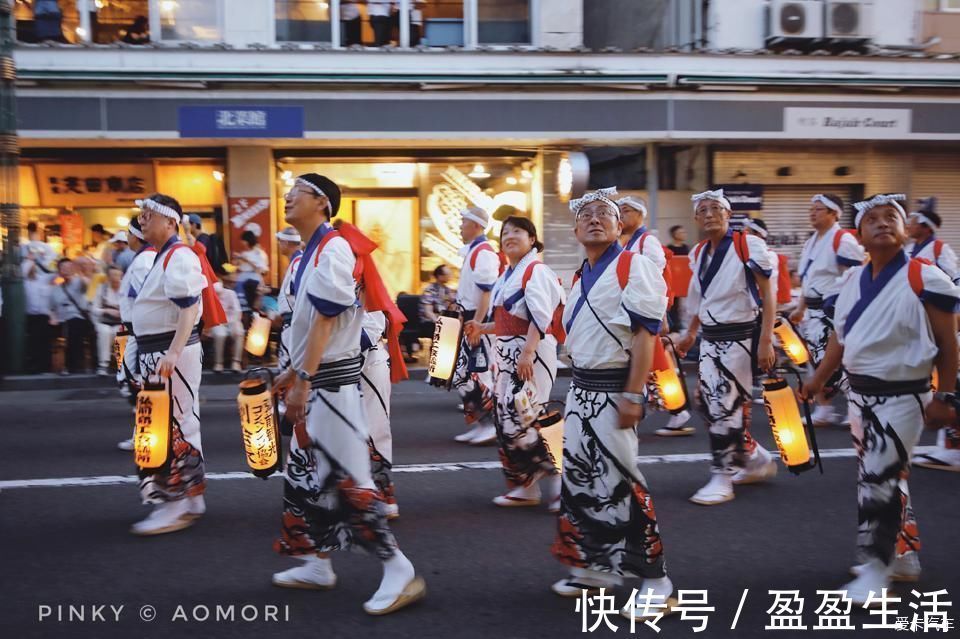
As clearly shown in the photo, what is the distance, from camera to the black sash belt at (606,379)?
416 cm

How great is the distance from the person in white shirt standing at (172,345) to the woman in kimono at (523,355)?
78.5 inches

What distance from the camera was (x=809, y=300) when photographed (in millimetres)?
8719

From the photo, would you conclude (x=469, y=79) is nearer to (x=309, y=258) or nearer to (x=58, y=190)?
(x=58, y=190)

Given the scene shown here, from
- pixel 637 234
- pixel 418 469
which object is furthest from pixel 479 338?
pixel 637 234

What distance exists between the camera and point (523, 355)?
5.87 m

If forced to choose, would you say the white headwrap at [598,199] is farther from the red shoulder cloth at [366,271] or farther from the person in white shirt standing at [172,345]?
the person in white shirt standing at [172,345]

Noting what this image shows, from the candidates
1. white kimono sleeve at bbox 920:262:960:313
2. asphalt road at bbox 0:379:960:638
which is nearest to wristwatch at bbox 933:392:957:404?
white kimono sleeve at bbox 920:262:960:313

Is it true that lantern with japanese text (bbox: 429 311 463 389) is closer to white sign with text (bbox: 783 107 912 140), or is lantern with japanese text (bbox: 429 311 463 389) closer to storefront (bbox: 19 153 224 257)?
storefront (bbox: 19 153 224 257)

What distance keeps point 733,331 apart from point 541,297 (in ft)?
4.45

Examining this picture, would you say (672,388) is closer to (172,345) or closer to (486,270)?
(486,270)

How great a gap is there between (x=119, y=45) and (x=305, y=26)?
296 centimetres

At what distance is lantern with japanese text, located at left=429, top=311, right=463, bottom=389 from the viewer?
310 inches

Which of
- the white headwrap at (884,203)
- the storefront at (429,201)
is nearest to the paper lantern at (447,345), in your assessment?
the white headwrap at (884,203)

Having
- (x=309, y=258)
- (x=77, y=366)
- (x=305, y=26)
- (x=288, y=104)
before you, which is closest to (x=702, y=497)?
(x=309, y=258)
